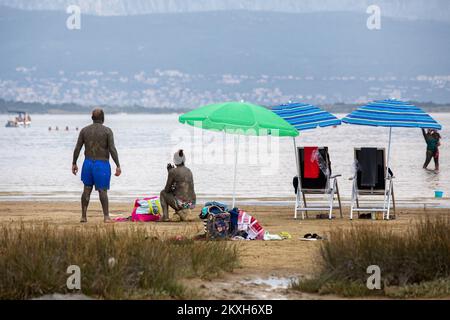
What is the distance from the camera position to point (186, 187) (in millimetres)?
15594

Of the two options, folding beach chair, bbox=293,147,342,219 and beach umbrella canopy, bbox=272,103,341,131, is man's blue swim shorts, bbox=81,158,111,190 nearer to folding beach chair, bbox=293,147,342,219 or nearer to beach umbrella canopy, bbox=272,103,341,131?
folding beach chair, bbox=293,147,342,219

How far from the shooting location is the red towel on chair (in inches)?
639

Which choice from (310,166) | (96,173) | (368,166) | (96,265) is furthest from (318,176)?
(96,265)

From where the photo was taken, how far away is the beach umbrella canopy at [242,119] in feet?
50.8

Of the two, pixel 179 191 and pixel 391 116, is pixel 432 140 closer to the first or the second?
pixel 391 116

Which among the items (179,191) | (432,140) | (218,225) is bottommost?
(218,225)

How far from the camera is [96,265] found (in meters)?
9.24

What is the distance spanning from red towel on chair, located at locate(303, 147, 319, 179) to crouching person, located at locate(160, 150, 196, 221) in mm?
1731

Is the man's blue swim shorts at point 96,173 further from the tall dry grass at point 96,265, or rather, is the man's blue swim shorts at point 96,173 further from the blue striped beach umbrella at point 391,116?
the tall dry grass at point 96,265

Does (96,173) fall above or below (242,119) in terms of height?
below

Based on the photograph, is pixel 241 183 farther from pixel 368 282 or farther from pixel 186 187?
pixel 368 282

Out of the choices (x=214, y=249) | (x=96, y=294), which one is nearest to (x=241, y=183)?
(x=214, y=249)

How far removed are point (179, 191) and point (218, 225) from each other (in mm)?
2698
